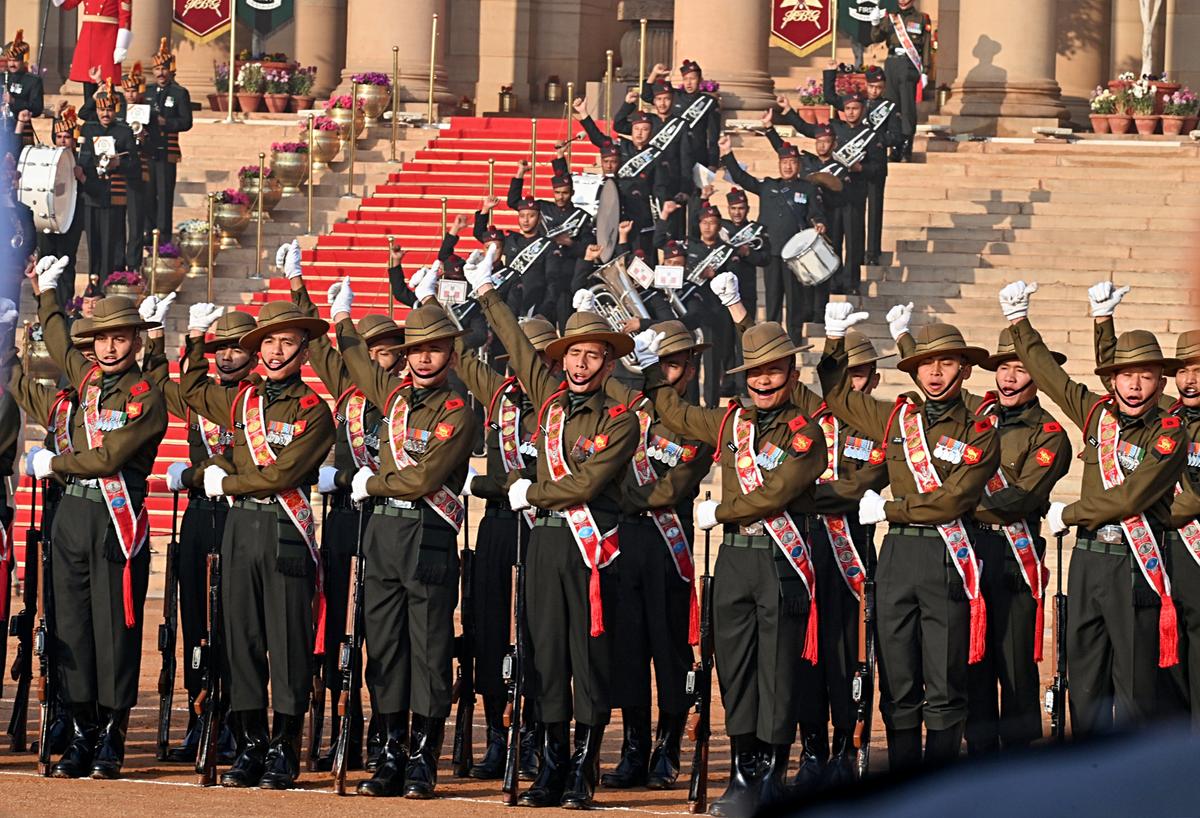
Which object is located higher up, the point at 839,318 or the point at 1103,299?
the point at 1103,299

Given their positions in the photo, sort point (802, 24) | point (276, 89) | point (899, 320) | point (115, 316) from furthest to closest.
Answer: point (802, 24) < point (276, 89) < point (899, 320) < point (115, 316)

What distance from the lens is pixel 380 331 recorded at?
33.5 ft

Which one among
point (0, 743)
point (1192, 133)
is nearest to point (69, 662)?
point (0, 743)

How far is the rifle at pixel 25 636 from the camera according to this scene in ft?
33.1

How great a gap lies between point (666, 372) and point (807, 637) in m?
1.46

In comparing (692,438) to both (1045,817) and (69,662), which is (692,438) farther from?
(1045,817)

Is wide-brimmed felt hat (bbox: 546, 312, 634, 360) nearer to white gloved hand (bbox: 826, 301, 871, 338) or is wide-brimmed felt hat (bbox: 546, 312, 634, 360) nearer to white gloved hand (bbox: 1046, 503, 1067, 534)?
white gloved hand (bbox: 826, 301, 871, 338)

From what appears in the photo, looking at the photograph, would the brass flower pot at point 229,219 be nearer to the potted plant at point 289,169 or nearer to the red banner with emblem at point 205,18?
the potted plant at point 289,169

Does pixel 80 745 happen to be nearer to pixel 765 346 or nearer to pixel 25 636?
pixel 25 636

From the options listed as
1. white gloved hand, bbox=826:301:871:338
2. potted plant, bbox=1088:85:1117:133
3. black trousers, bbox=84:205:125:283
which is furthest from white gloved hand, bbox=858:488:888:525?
potted plant, bbox=1088:85:1117:133

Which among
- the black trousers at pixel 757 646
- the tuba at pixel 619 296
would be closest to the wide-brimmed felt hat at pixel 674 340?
the black trousers at pixel 757 646

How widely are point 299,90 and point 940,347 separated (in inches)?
810

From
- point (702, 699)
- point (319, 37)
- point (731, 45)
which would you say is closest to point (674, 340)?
point (702, 699)

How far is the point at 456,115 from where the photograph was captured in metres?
28.4
